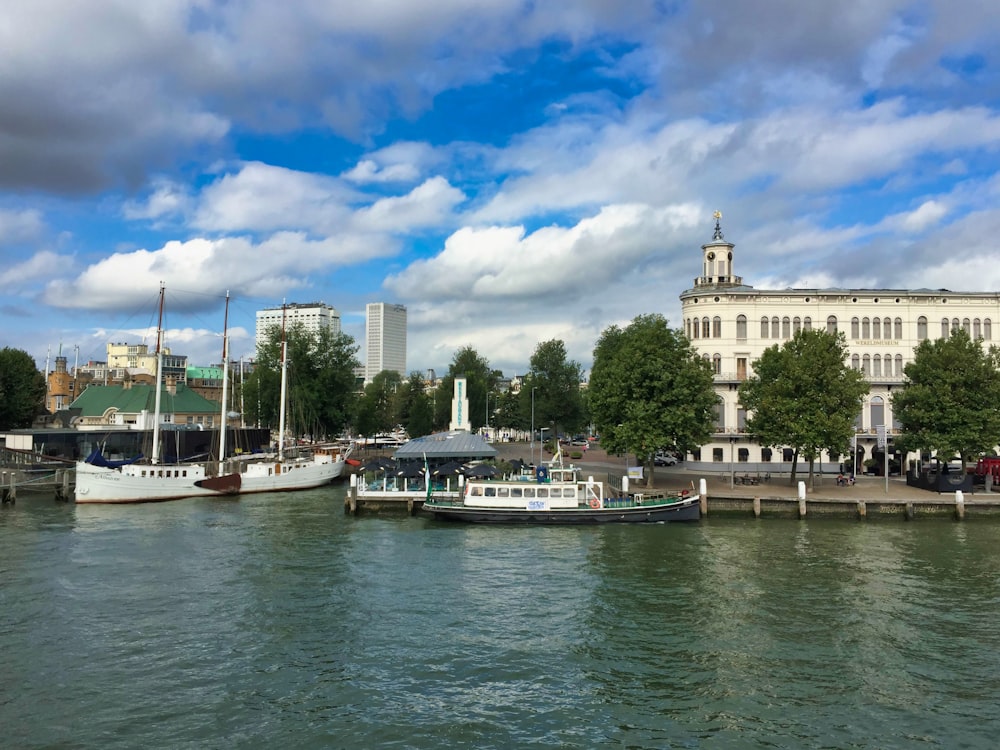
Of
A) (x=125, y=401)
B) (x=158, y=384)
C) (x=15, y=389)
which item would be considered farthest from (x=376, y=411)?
(x=158, y=384)

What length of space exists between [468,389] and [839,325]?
2771 inches

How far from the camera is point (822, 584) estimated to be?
101 feet

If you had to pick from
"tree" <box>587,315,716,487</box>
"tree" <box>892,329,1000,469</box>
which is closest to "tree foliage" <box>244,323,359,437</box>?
"tree" <box>587,315,716,487</box>

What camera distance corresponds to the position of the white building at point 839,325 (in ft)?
225

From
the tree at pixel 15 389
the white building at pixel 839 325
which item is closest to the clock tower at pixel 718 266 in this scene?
the white building at pixel 839 325

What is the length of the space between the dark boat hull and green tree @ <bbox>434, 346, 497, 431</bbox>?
267ft

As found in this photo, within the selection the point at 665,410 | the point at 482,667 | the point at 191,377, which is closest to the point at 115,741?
the point at 482,667

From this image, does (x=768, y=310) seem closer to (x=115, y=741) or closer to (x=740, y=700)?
(x=740, y=700)

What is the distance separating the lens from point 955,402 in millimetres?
53750

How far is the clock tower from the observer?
2874 inches

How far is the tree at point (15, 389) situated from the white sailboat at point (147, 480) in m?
33.0

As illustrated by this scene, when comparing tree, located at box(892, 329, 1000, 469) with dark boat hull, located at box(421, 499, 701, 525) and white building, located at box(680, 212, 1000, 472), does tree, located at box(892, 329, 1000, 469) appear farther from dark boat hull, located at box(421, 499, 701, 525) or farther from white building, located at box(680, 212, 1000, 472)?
dark boat hull, located at box(421, 499, 701, 525)

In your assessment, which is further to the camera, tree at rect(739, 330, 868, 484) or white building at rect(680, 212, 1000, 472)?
white building at rect(680, 212, 1000, 472)

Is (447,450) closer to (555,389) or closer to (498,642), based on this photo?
(498,642)
